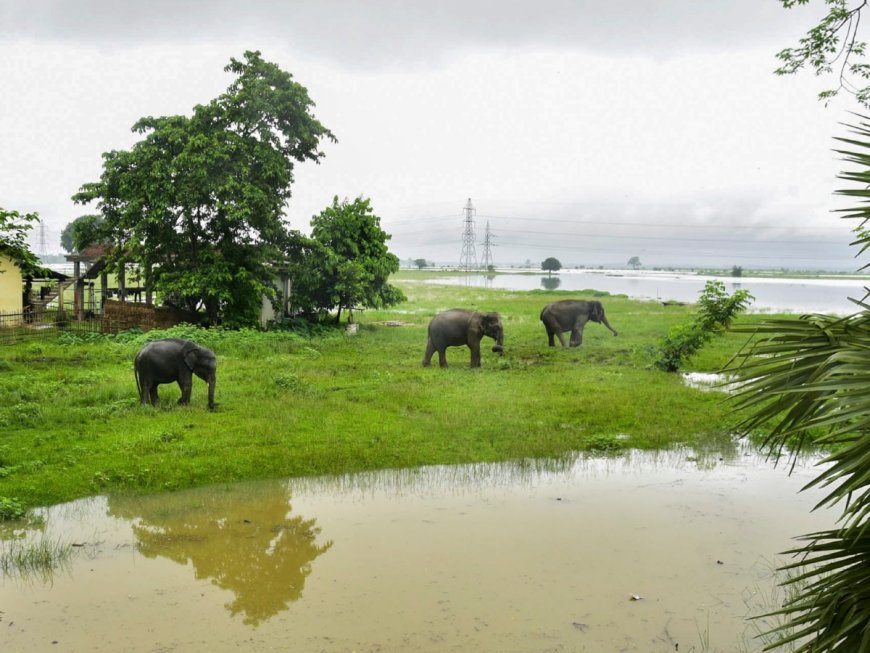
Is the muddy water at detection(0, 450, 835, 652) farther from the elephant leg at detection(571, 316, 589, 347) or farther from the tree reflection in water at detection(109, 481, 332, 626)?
the elephant leg at detection(571, 316, 589, 347)

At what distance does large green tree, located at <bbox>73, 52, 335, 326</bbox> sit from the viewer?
66.8ft

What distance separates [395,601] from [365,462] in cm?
366

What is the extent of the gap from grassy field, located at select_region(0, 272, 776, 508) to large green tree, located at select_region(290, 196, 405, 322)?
3.79 metres

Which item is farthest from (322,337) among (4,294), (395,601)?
(395,601)

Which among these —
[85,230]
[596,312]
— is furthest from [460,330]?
[85,230]

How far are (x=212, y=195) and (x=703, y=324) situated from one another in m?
14.6

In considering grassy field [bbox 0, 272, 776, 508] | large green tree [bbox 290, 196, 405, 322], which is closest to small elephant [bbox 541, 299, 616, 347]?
grassy field [bbox 0, 272, 776, 508]

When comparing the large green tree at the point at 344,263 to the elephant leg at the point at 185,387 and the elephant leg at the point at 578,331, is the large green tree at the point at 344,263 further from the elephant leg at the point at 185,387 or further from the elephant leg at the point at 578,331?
the elephant leg at the point at 185,387

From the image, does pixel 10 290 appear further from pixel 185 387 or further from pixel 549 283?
pixel 549 283

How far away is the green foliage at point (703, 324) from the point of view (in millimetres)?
14891

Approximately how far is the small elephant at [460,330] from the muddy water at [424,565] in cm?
752

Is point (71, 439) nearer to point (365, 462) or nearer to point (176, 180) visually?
point (365, 462)

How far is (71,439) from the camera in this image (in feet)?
32.4

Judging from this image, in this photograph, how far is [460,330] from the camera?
667 inches
